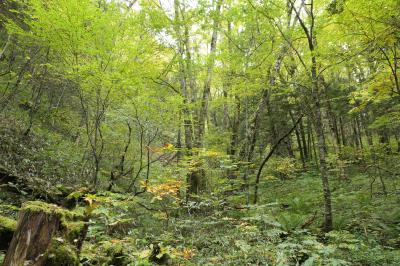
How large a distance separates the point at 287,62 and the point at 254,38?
4.80 meters

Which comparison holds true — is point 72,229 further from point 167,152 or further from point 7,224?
point 167,152

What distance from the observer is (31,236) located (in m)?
2.72

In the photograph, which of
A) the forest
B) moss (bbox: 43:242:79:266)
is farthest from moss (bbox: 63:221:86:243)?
moss (bbox: 43:242:79:266)

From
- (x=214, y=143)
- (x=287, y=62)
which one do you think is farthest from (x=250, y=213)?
(x=287, y=62)

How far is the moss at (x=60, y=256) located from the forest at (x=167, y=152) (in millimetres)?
11

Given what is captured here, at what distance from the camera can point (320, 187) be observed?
11273 millimetres

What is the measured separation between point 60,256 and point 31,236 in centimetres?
35

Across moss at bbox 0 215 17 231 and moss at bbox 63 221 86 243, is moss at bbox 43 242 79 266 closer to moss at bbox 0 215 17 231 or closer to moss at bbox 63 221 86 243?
moss at bbox 63 221 86 243

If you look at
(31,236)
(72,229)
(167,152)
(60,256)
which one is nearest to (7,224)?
(72,229)

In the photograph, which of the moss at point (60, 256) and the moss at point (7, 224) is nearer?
the moss at point (60, 256)

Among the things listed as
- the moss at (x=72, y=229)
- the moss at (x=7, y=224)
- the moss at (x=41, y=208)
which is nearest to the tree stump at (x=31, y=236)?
the moss at (x=41, y=208)

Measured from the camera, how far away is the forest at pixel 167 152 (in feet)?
13.3

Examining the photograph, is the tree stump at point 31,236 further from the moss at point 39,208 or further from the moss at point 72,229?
the moss at point 72,229

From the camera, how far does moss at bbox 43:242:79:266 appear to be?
109 inches
